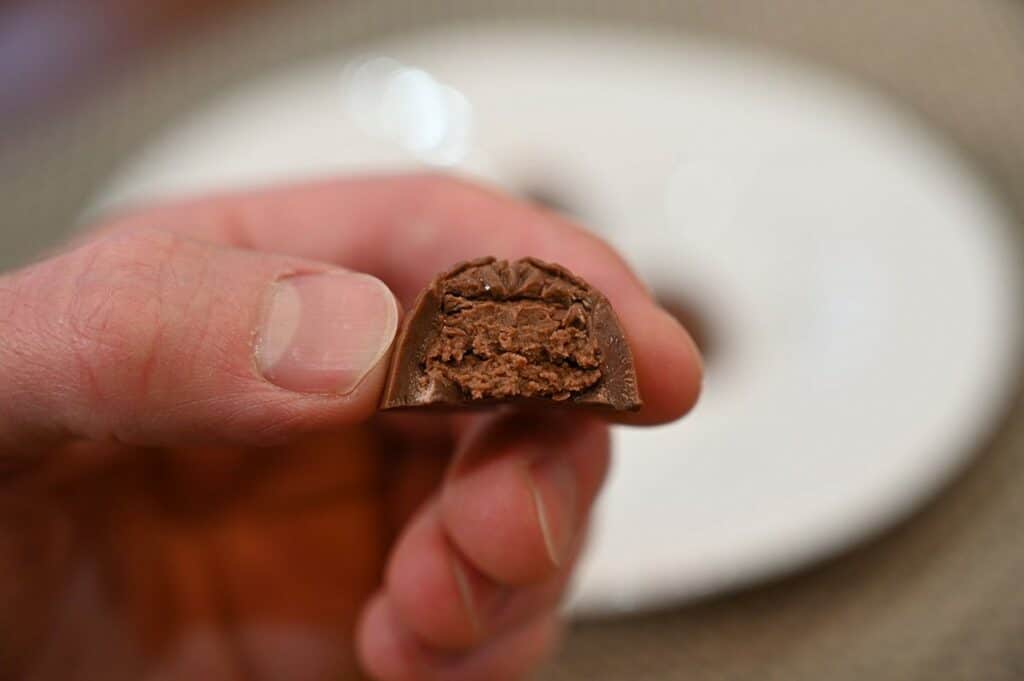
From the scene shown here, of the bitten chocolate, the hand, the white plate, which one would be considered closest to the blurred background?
the white plate

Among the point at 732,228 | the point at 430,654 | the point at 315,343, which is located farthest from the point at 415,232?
the point at 732,228

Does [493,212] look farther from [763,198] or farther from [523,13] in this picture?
[523,13]

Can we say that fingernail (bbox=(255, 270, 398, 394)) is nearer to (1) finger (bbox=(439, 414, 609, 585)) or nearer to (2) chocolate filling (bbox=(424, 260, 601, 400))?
(2) chocolate filling (bbox=(424, 260, 601, 400))

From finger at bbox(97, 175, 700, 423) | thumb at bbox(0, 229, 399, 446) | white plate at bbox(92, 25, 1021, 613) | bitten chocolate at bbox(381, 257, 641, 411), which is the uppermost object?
white plate at bbox(92, 25, 1021, 613)

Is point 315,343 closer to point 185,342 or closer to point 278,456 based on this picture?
point 185,342

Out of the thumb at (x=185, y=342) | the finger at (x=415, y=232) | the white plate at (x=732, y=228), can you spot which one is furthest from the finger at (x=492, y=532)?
the white plate at (x=732, y=228)

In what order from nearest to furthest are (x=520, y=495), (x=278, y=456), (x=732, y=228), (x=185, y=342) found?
1. (x=185, y=342)
2. (x=520, y=495)
3. (x=278, y=456)
4. (x=732, y=228)

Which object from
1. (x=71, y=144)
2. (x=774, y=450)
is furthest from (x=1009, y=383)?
(x=71, y=144)
